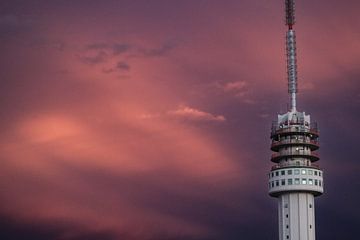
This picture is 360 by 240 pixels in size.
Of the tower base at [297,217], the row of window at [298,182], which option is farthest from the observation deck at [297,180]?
the tower base at [297,217]

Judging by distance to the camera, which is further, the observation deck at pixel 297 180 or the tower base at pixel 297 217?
the observation deck at pixel 297 180

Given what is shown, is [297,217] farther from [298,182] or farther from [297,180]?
[297,180]

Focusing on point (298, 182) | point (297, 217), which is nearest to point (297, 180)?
point (298, 182)

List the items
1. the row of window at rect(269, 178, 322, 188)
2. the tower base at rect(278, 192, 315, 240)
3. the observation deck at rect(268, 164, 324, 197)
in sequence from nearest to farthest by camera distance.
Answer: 1. the tower base at rect(278, 192, 315, 240)
2. the observation deck at rect(268, 164, 324, 197)
3. the row of window at rect(269, 178, 322, 188)

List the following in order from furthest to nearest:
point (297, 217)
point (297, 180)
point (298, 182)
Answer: point (297, 180) → point (298, 182) → point (297, 217)

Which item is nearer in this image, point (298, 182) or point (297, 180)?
point (298, 182)

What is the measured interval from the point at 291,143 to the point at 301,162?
16.3 feet

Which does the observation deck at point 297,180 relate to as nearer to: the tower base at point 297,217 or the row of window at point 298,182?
the row of window at point 298,182

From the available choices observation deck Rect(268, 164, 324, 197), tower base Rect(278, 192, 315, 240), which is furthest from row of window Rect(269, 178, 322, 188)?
tower base Rect(278, 192, 315, 240)

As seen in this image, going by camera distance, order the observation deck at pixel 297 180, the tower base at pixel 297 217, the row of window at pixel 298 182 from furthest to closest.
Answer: the row of window at pixel 298 182, the observation deck at pixel 297 180, the tower base at pixel 297 217

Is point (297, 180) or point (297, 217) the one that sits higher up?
point (297, 180)

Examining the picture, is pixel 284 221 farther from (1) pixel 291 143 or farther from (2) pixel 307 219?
(1) pixel 291 143

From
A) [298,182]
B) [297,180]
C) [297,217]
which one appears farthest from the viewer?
[297,180]

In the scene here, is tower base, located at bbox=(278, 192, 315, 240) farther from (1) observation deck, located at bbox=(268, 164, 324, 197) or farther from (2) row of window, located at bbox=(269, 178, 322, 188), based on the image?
(2) row of window, located at bbox=(269, 178, 322, 188)
